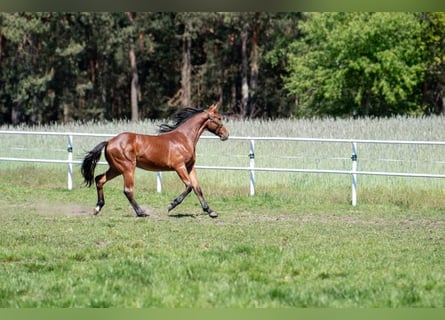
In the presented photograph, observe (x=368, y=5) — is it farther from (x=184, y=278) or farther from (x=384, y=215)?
(x=384, y=215)

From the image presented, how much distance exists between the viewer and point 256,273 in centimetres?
587

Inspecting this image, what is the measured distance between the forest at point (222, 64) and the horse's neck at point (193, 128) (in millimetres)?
26023

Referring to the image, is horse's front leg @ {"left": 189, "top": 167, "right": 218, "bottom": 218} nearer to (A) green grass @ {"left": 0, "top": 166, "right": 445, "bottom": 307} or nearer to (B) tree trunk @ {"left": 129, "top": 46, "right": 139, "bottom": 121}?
(A) green grass @ {"left": 0, "top": 166, "right": 445, "bottom": 307}

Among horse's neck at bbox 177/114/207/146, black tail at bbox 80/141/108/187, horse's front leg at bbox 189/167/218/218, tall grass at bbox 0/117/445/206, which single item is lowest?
tall grass at bbox 0/117/445/206

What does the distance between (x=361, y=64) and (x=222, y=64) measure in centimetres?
1280

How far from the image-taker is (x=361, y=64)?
39.9 meters

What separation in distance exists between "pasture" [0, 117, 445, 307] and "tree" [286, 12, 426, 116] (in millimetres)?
17870

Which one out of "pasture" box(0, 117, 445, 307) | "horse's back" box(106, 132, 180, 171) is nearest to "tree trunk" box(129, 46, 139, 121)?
"pasture" box(0, 117, 445, 307)

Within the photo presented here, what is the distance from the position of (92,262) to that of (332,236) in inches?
149

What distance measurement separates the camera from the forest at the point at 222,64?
4056 centimetres

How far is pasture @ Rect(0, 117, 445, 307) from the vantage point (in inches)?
194

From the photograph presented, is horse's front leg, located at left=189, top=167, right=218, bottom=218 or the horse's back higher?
the horse's back

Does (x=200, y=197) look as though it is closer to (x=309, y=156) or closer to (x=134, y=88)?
(x=309, y=156)

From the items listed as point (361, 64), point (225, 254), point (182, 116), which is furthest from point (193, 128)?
point (361, 64)
